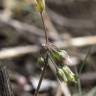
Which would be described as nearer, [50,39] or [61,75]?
[61,75]

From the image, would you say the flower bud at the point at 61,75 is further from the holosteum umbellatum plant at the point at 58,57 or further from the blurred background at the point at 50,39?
the blurred background at the point at 50,39

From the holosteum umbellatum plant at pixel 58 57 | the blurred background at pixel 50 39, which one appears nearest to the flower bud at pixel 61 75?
the holosteum umbellatum plant at pixel 58 57

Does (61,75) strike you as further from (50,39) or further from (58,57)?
(50,39)

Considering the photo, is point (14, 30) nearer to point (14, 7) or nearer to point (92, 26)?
point (14, 7)

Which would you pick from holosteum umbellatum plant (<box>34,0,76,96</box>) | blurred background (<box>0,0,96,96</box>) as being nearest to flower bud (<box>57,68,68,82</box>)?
holosteum umbellatum plant (<box>34,0,76,96</box>)

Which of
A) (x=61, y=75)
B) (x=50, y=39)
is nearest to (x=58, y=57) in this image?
(x=61, y=75)

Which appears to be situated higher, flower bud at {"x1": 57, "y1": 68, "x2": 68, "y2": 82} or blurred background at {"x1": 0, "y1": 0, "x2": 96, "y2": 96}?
flower bud at {"x1": 57, "y1": 68, "x2": 68, "y2": 82}

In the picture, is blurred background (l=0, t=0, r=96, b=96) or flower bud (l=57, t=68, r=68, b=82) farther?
blurred background (l=0, t=0, r=96, b=96)

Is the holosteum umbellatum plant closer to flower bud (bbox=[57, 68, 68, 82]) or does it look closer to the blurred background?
flower bud (bbox=[57, 68, 68, 82])
